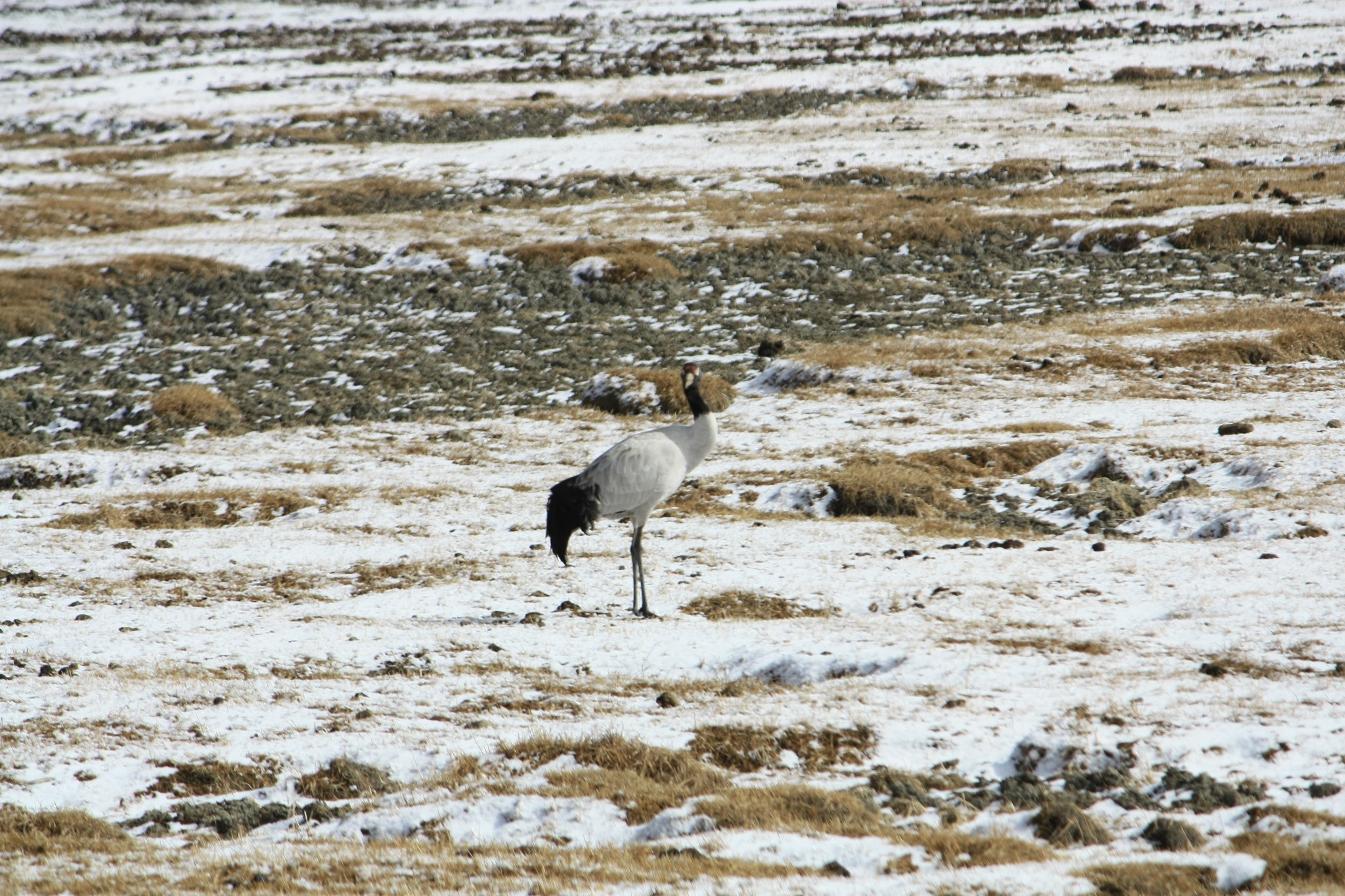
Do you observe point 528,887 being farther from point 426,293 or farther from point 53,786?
point 426,293

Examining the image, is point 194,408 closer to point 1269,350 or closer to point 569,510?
point 569,510

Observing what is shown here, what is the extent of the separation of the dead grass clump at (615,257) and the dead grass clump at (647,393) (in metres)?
9.81

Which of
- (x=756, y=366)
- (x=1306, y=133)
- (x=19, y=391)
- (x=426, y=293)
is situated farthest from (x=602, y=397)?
(x=1306, y=133)

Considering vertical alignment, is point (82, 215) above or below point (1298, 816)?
above

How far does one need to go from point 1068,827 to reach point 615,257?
31.6 m

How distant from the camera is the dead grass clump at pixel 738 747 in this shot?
394 inches

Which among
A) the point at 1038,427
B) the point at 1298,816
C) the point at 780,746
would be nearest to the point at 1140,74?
the point at 1038,427

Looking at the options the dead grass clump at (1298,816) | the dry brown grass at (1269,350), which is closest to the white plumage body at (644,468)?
the dead grass clump at (1298,816)

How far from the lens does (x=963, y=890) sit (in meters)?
7.20

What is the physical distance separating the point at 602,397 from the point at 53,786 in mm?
18004

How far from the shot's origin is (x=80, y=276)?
40.8 meters

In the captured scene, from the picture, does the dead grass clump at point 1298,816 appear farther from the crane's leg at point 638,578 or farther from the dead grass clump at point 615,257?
the dead grass clump at point 615,257

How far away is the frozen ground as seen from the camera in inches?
350

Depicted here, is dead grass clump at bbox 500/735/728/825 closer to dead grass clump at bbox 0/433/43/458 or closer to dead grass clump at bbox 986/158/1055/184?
dead grass clump at bbox 0/433/43/458
